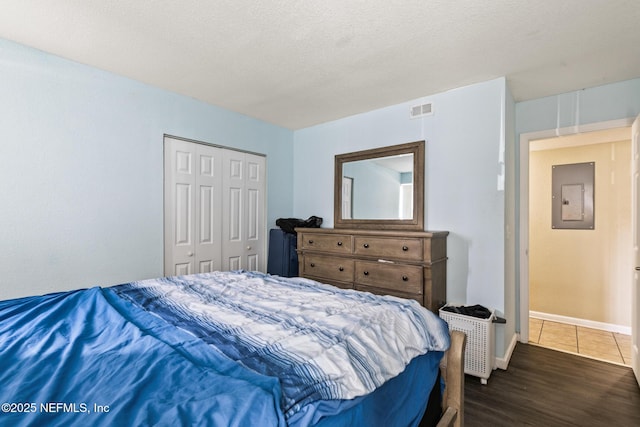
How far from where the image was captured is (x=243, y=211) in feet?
12.0

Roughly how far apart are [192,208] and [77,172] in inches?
39.6

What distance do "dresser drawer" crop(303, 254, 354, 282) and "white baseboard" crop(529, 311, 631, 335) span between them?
2972 millimetres

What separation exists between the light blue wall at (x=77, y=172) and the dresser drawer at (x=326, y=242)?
1498 mm

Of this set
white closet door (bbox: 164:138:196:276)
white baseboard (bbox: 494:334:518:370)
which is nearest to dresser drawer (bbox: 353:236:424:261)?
white baseboard (bbox: 494:334:518:370)

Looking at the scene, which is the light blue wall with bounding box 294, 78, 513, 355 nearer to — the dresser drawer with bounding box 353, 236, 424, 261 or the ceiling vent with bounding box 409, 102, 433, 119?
the ceiling vent with bounding box 409, 102, 433, 119

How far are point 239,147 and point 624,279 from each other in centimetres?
484

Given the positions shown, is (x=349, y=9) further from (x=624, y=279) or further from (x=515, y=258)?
(x=624, y=279)

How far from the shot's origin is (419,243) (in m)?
2.54

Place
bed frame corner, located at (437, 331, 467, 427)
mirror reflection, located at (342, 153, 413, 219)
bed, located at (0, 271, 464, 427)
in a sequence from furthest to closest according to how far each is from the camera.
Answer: mirror reflection, located at (342, 153, 413, 219)
bed frame corner, located at (437, 331, 467, 427)
bed, located at (0, 271, 464, 427)

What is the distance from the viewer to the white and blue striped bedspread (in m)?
0.85

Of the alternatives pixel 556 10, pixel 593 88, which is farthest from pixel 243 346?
pixel 593 88

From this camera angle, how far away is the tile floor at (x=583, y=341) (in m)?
2.88

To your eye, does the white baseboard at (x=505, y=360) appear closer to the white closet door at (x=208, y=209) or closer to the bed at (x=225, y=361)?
the bed at (x=225, y=361)

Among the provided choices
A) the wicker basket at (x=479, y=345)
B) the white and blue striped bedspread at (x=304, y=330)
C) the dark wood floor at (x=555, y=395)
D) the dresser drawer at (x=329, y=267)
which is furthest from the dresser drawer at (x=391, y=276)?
the white and blue striped bedspread at (x=304, y=330)
